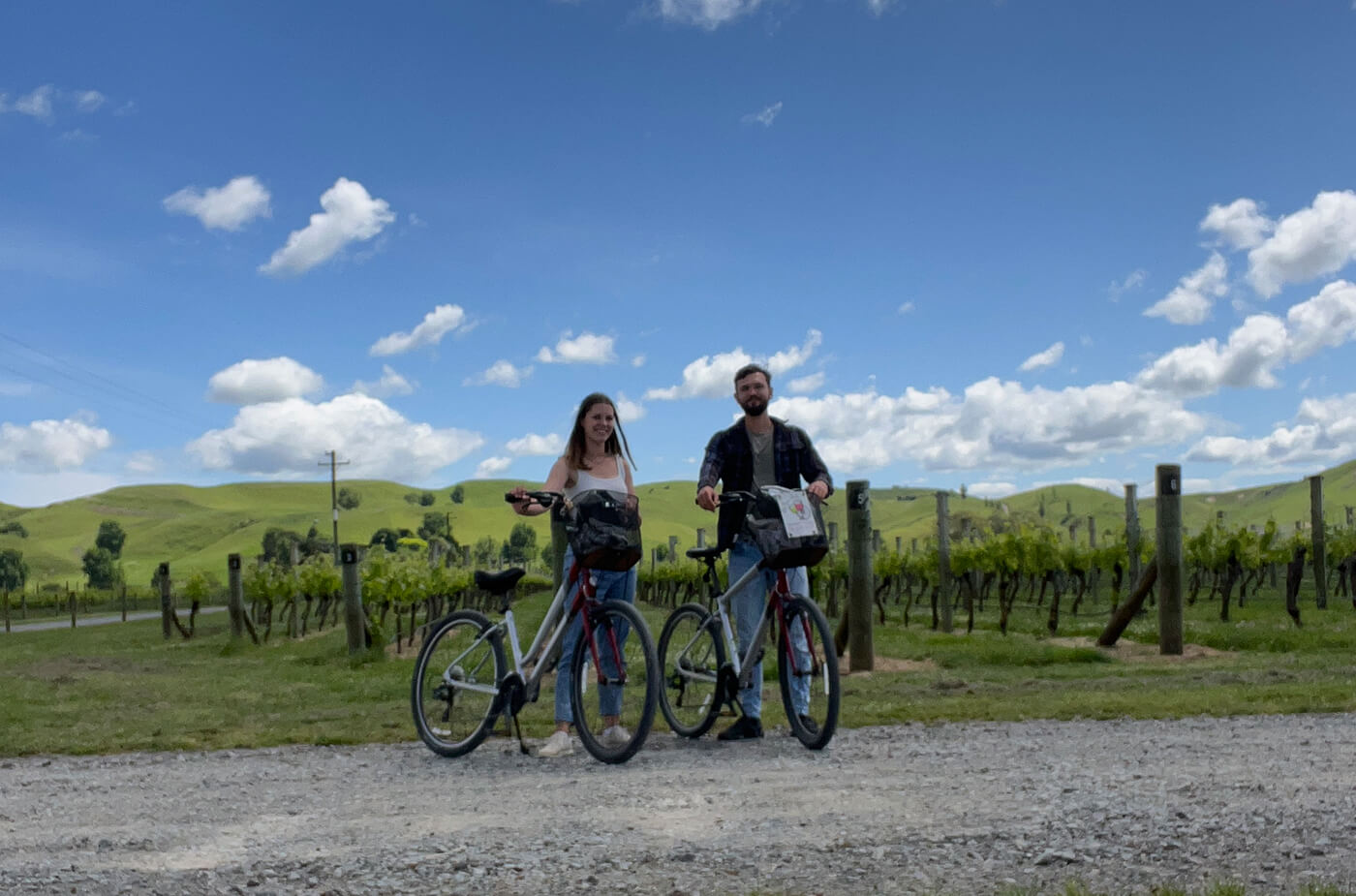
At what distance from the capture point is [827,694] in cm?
568

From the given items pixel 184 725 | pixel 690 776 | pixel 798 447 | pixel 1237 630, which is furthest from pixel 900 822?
pixel 1237 630

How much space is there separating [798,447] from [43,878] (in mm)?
4140

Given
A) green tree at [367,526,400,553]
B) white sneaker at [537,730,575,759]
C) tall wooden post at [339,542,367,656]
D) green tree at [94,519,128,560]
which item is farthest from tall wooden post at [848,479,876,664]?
green tree at [94,519,128,560]

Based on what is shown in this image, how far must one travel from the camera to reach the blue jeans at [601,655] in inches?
224

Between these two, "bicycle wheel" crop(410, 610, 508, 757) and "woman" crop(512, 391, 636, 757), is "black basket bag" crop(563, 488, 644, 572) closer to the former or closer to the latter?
"woman" crop(512, 391, 636, 757)

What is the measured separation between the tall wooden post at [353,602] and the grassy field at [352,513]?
7972cm

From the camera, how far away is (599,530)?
217 inches

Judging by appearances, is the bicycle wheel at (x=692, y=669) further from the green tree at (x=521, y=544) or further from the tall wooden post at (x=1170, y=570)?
the green tree at (x=521, y=544)

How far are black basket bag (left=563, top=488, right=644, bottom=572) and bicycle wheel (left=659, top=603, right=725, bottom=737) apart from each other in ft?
2.43

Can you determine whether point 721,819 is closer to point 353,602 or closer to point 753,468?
point 753,468

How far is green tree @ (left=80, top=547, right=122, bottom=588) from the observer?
94.6m

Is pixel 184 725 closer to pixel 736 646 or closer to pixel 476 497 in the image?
pixel 736 646

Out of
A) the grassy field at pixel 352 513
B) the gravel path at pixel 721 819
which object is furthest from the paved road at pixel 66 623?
the grassy field at pixel 352 513

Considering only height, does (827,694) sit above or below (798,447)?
below
